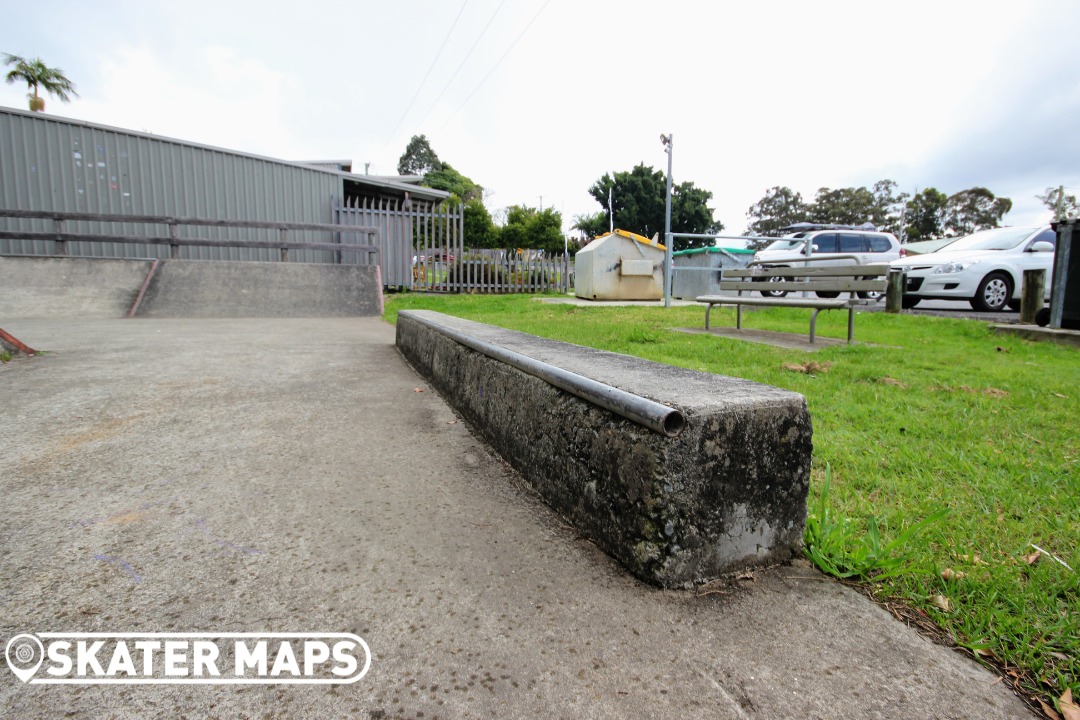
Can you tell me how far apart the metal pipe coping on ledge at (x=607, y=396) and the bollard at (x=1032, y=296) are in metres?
7.84

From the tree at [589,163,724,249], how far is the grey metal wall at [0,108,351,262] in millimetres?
40107

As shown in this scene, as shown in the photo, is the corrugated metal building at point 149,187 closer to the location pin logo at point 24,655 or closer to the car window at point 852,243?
the car window at point 852,243

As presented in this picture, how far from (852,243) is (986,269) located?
3.86 metres

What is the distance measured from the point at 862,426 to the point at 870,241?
40.3ft

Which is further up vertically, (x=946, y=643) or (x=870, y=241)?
(x=870, y=241)

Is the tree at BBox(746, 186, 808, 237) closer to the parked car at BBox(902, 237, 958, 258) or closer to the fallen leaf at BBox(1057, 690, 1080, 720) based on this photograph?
the parked car at BBox(902, 237, 958, 258)

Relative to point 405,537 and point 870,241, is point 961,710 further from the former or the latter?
point 870,241

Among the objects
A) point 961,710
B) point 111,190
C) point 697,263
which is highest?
point 111,190

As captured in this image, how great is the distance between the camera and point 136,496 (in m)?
2.04

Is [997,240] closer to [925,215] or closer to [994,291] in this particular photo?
[994,291]

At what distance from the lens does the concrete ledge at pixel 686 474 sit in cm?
148

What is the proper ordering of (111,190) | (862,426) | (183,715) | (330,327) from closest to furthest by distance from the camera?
(183,715) → (862,426) → (330,327) → (111,190)

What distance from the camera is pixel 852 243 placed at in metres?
13.1

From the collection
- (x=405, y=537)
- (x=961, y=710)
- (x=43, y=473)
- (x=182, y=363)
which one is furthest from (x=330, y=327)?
(x=961, y=710)
